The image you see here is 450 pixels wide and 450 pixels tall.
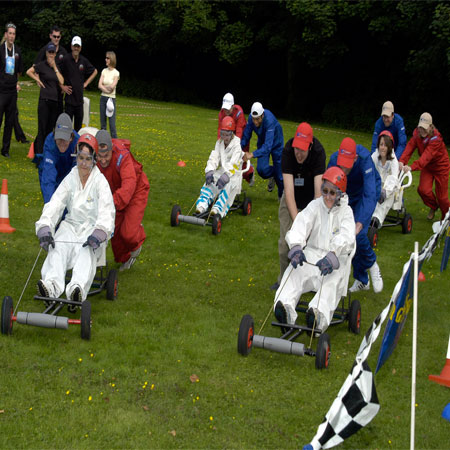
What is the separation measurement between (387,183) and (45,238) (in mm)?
6363

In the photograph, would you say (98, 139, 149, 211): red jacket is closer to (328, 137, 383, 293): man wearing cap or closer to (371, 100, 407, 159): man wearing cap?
(328, 137, 383, 293): man wearing cap

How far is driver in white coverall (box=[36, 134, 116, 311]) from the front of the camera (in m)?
6.99

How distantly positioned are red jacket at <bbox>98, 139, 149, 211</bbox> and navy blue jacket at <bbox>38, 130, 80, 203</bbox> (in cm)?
43

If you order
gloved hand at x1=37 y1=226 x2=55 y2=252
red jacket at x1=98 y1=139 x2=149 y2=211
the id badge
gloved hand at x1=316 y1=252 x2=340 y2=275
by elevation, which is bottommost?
gloved hand at x1=37 y1=226 x2=55 y2=252

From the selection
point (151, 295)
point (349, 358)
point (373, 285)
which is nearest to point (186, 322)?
point (151, 295)

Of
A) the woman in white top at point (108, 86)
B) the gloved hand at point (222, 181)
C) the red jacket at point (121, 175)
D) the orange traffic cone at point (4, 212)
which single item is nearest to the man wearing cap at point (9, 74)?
the woman in white top at point (108, 86)

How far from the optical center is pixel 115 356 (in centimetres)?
643

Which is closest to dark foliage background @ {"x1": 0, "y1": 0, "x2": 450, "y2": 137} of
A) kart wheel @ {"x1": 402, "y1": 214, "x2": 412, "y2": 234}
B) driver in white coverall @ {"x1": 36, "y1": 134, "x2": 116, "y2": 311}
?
kart wheel @ {"x1": 402, "y1": 214, "x2": 412, "y2": 234}

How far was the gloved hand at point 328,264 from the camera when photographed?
21.6 ft

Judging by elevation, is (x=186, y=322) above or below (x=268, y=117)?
below

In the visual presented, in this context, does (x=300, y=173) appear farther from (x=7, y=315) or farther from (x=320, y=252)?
(x=7, y=315)

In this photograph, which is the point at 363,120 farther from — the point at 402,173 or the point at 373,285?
the point at 373,285

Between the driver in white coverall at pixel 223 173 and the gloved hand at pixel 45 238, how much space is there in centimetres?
441

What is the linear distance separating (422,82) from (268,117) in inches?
728
